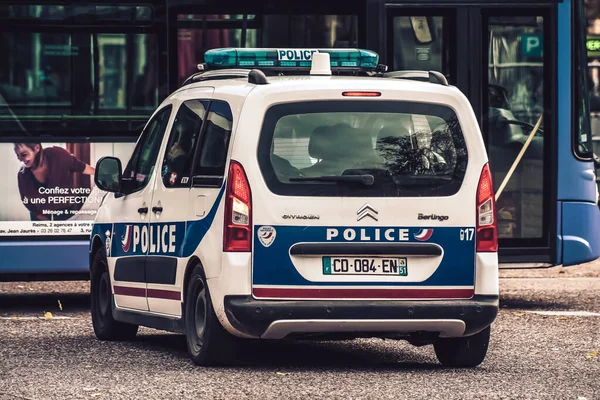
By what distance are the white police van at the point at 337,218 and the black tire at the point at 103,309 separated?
62.7 inches

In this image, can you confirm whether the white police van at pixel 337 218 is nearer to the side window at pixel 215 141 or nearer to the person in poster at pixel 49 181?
the side window at pixel 215 141

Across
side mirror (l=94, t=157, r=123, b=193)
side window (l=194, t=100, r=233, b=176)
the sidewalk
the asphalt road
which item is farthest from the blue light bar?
the sidewalk

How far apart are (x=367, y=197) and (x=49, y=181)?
529 cm

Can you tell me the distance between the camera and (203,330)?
9594 millimetres

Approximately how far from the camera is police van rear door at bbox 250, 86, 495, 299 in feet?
30.2

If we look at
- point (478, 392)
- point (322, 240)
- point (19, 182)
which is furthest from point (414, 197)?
point (19, 182)

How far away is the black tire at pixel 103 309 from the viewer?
11469 millimetres

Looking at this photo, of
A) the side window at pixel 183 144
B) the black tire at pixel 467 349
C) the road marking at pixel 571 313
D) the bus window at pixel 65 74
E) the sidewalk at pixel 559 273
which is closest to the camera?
the black tire at pixel 467 349

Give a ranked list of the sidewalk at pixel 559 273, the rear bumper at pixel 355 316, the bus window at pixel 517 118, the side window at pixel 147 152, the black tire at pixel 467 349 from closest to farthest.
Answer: the rear bumper at pixel 355 316, the black tire at pixel 467 349, the side window at pixel 147 152, the bus window at pixel 517 118, the sidewalk at pixel 559 273

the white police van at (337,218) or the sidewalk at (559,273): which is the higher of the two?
the white police van at (337,218)

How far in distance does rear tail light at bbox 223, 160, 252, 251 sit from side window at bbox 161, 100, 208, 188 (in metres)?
0.81

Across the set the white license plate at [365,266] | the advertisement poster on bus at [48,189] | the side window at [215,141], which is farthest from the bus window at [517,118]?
the white license plate at [365,266]

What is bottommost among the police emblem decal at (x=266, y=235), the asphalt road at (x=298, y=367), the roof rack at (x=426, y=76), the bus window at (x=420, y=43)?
the asphalt road at (x=298, y=367)

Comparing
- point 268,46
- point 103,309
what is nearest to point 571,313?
point 268,46
